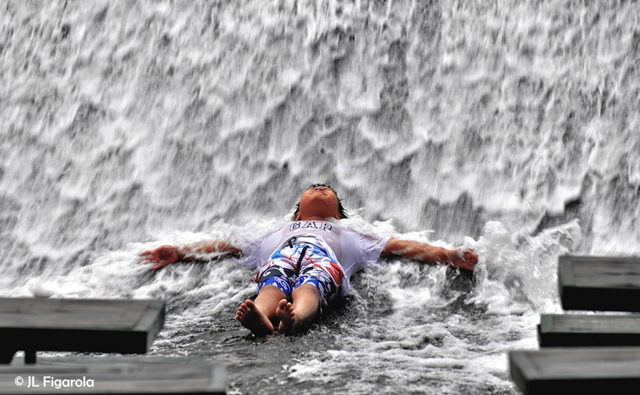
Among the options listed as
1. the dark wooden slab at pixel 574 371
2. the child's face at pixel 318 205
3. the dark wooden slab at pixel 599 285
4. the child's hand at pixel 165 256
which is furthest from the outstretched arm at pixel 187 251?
the dark wooden slab at pixel 574 371

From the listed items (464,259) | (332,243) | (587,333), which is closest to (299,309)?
(332,243)

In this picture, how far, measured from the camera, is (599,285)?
215 centimetres

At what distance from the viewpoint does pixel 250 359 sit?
3305 mm

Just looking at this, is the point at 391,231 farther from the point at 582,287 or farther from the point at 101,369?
the point at 101,369

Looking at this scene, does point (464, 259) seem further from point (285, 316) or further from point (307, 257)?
point (285, 316)

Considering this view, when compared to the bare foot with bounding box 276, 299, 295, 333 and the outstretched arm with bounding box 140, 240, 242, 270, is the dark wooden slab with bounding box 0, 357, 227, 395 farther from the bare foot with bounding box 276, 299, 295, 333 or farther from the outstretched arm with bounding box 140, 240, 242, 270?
the outstretched arm with bounding box 140, 240, 242, 270

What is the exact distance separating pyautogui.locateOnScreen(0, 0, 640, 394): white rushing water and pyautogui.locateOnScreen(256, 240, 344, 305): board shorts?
0.16m

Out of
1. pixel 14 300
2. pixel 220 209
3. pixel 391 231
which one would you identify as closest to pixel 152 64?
pixel 220 209

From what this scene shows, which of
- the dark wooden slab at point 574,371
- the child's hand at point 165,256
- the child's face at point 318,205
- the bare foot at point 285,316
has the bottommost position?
the bare foot at point 285,316

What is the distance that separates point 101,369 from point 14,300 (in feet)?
1.48

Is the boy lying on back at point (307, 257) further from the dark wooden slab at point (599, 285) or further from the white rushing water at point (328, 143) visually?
the dark wooden slab at point (599, 285)

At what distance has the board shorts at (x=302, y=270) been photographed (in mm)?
3951

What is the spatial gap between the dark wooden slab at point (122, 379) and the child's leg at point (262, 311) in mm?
1540

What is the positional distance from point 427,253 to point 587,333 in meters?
2.28
